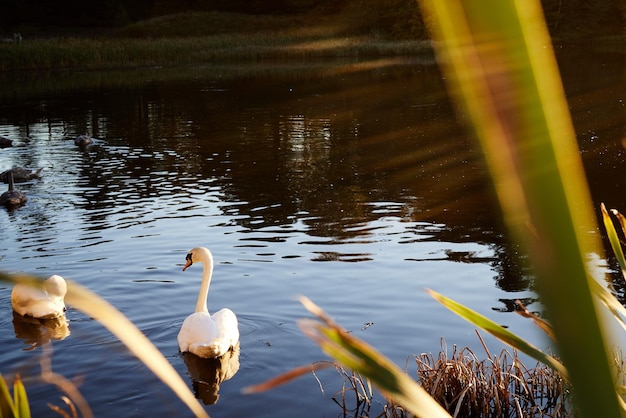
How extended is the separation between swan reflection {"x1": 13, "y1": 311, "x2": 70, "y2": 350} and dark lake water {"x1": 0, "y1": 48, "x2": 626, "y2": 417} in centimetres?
9

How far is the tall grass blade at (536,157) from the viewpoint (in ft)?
1.55

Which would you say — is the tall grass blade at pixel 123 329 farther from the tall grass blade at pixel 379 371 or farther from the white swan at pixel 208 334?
the white swan at pixel 208 334

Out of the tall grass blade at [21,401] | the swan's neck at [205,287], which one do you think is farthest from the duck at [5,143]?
the tall grass blade at [21,401]

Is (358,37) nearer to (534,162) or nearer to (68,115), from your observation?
(68,115)

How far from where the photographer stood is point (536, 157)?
0.50 meters

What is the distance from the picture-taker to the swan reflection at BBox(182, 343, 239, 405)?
23.0ft

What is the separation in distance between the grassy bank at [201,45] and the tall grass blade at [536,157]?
43729 mm

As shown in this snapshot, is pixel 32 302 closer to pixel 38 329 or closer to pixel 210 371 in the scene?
pixel 38 329

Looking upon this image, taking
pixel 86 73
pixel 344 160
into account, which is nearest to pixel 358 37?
pixel 86 73

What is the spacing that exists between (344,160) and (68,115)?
1226 centimetres

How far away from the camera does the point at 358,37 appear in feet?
203

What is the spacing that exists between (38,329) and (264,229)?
494 cm

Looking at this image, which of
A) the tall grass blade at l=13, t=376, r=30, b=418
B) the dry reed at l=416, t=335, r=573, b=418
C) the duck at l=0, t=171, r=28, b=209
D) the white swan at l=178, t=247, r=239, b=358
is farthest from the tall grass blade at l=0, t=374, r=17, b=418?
the duck at l=0, t=171, r=28, b=209

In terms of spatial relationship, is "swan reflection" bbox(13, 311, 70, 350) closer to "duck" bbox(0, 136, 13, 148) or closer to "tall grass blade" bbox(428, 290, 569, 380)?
"tall grass blade" bbox(428, 290, 569, 380)
